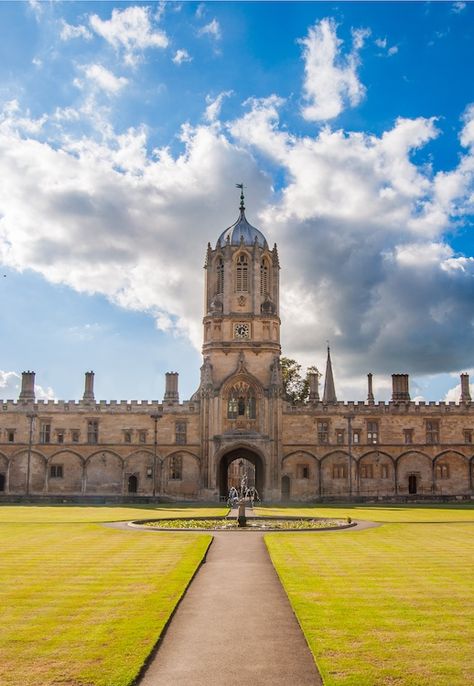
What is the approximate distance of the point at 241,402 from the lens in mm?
58219

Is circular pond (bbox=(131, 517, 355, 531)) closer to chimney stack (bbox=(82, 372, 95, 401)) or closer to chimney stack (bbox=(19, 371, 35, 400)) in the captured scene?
chimney stack (bbox=(82, 372, 95, 401))

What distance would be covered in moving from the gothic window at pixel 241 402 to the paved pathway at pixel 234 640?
41.4 m

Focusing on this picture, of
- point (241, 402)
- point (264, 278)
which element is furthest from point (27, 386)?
point (264, 278)

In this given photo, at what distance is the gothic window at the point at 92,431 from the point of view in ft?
195

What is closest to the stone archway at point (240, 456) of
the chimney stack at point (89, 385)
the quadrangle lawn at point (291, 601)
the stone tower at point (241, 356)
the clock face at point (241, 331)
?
the stone tower at point (241, 356)

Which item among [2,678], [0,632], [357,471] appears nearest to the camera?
[2,678]

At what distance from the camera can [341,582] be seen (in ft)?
48.1

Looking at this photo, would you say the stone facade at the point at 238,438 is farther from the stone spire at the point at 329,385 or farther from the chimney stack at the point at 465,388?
the stone spire at the point at 329,385

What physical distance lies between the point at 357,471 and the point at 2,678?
51.4m

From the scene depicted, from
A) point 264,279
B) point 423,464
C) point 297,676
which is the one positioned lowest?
point 297,676

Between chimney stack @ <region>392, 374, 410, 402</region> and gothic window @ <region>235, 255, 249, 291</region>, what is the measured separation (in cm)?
1484

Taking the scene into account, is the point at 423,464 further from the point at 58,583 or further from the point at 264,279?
the point at 58,583

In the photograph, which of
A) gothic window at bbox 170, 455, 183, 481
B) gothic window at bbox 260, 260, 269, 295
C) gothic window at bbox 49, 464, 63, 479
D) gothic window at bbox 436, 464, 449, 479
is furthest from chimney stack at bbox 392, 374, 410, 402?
gothic window at bbox 49, 464, 63, 479

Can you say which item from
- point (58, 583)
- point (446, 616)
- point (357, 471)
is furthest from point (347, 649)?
point (357, 471)
